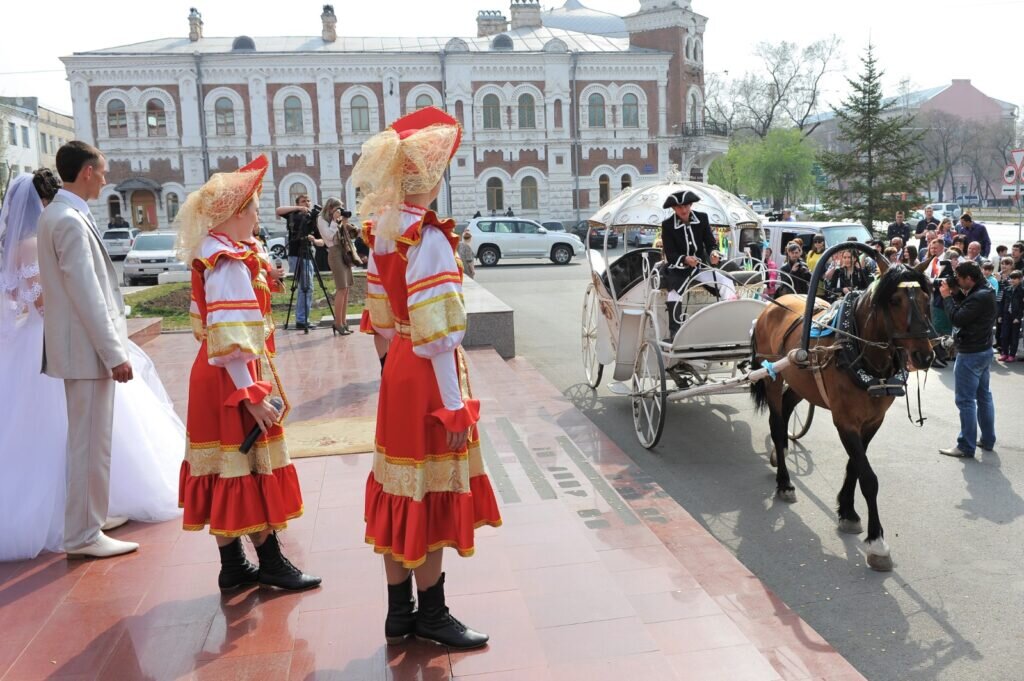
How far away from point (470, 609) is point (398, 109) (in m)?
43.4

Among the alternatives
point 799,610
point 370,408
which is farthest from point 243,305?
point 370,408

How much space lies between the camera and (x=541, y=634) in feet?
12.6

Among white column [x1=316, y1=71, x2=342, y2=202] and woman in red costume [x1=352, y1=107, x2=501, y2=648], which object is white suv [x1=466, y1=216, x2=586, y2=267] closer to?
white column [x1=316, y1=71, x2=342, y2=202]

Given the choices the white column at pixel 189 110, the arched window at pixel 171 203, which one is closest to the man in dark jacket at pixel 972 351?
the white column at pixel 189 110

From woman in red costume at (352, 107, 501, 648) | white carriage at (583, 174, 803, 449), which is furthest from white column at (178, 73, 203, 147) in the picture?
woman in red costume at (352, 107, 501, 648)

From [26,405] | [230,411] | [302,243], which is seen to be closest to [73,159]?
[26,405]

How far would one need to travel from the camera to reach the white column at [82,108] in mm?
42562

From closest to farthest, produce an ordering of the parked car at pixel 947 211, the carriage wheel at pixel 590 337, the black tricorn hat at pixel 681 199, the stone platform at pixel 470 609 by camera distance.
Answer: the stone platform at pixel 470 609 < the black tricorn hat at pixel 681 199 < the carriage wheel at pixel 590 337 < the parked car at pixel 947 211

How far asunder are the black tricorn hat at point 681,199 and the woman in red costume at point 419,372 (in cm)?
504

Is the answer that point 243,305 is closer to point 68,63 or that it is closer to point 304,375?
point 304,375

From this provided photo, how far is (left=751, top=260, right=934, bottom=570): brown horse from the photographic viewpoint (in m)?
5.07

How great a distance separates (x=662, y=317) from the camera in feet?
26.3

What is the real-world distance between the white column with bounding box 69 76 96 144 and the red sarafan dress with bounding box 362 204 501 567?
45.4 meters

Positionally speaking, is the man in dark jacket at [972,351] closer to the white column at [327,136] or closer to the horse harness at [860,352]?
the horse harness at [860,352]
